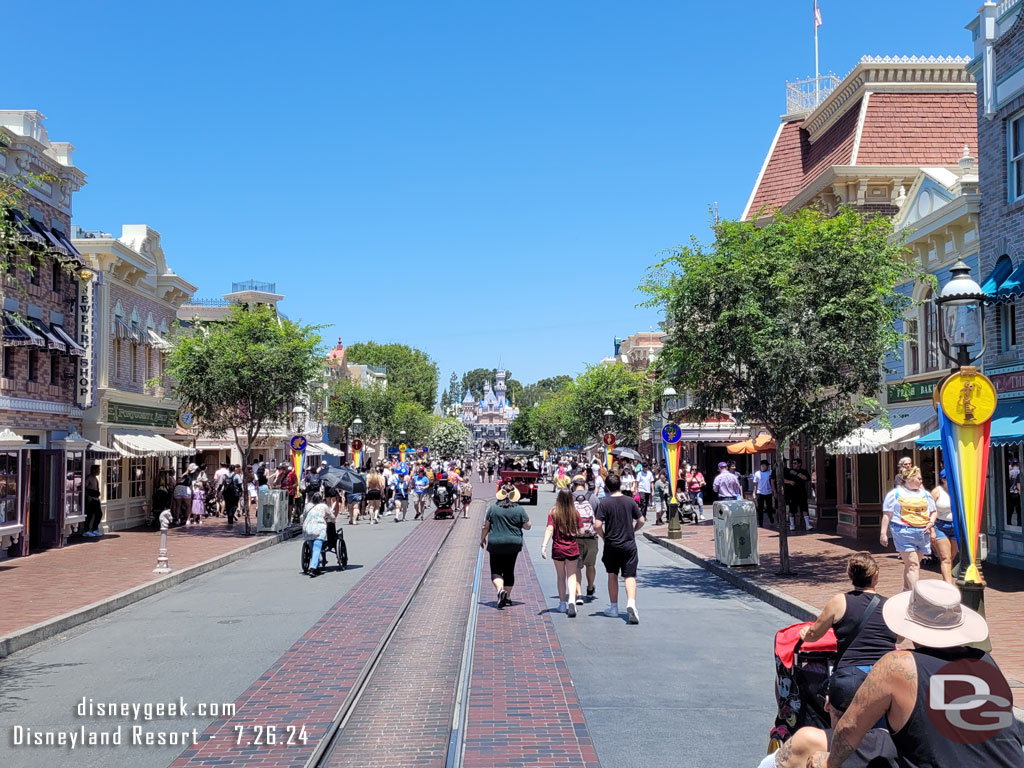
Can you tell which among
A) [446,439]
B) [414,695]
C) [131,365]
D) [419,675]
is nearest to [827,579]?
[419,675]

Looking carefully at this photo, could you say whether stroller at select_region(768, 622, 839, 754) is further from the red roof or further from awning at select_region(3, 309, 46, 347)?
the red roof

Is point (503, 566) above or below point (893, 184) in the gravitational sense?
below

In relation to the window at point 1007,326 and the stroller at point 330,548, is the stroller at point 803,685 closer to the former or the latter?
the stroller at point 330,548

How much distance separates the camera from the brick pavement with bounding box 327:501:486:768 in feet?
22.2

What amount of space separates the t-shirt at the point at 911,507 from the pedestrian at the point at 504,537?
4607 millimetres

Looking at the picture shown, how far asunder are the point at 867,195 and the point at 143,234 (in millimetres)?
21613

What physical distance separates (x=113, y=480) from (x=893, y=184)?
22.9 meters

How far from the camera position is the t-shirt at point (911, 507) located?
38.1 ft

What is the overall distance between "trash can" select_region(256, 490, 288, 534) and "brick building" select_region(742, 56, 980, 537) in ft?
44.7

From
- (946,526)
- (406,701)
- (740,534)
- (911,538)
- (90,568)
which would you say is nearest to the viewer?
(406,701)

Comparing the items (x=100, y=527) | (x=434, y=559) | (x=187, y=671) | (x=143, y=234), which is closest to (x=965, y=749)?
(x=187, y=671)

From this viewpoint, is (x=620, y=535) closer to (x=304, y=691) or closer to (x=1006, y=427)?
(x=304, y=691)

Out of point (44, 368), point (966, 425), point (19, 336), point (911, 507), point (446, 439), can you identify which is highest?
point (19, 336)

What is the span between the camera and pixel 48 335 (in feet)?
69.7
